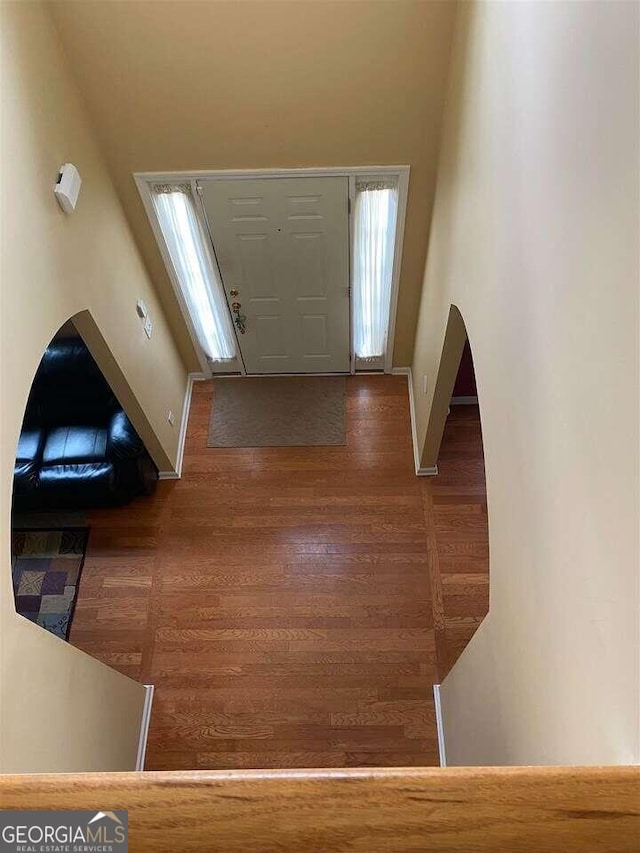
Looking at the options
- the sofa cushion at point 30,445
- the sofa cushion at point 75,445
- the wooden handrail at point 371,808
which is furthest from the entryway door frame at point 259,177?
the wooden handrail at point 371,808

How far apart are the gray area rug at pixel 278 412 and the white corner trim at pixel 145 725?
2027mm

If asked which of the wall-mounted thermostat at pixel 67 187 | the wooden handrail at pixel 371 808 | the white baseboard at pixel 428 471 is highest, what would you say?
the wall-mounted thermostat at pixel 67 187

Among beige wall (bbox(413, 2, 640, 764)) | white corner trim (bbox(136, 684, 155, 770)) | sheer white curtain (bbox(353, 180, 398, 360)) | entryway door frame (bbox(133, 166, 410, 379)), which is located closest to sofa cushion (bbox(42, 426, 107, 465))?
entryway door frame (bbox(133, 166, 410, 379))

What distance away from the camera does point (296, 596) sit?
186 inches

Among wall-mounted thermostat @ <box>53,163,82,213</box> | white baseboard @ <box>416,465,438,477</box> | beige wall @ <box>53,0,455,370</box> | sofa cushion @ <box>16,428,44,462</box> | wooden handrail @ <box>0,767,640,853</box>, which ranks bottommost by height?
white baseboard @ <box>416,465,438,477</box>

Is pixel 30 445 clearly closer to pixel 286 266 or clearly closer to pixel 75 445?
pixel 75 445

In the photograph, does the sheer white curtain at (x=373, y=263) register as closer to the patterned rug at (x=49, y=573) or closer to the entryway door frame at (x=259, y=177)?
the entryway door frame at (x=259, y=177)

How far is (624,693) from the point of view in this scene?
4.82 feet

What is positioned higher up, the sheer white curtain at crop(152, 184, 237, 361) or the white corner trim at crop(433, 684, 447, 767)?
the sheer white curtain at crop(152, 184, 237, 361)

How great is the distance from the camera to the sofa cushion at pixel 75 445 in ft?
16.1

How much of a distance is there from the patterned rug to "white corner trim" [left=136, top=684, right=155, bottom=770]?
75cm

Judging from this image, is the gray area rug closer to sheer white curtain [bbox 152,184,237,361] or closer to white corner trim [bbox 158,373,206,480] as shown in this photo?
white corner trim [bbox 158,373,206,480]

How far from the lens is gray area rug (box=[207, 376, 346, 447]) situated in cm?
558

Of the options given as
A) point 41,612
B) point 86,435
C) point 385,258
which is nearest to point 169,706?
point 41,612
